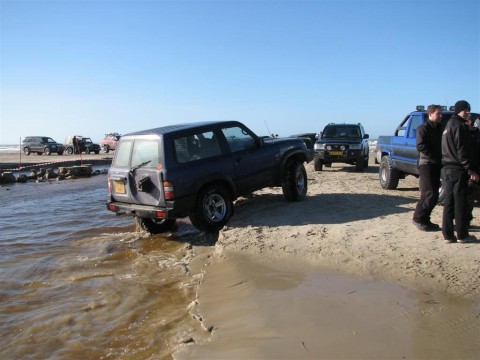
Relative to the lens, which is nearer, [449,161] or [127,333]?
[127,333]

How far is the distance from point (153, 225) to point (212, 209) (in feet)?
4.90

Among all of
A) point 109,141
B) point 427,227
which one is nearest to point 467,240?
point 427,227

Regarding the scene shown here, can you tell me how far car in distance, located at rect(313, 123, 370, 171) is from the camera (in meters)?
15.1

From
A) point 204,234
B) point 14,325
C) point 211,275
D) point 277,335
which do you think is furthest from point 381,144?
point 14,325

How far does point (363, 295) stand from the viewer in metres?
4.23

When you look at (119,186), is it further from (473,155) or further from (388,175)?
(388,175)

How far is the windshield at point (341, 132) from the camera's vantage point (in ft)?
52.9

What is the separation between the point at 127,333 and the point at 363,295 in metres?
2.35

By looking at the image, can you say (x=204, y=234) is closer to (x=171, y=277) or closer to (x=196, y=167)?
(x=196, y=167)

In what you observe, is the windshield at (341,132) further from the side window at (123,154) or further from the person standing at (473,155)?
the person standing at (473,155)

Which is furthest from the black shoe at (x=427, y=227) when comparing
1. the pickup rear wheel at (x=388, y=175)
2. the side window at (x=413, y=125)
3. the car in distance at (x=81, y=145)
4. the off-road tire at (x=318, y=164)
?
the car in distance at (x=81, y=145)

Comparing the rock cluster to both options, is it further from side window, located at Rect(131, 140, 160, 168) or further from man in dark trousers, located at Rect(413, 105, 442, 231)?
man in dark trousers, located at Rect(413, 105, 442, 231)

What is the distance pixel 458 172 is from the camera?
16.8ft

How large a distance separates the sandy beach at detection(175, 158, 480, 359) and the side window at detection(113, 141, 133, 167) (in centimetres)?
214
